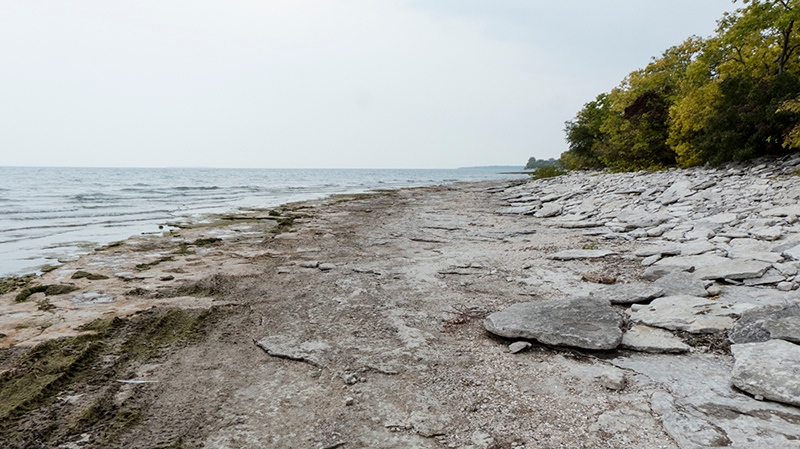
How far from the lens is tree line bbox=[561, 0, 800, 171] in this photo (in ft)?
40.0

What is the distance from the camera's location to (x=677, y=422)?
2.45 m

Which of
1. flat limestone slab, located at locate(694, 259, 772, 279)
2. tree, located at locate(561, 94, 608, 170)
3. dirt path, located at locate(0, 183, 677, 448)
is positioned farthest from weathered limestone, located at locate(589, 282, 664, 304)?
tree, located at locate(561, 94, 608, 170)

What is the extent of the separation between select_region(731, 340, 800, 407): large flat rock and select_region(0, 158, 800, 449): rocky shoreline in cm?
1

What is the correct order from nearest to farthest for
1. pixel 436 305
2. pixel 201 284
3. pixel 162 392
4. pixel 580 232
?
pixel 162 392 → pixel 436 305 → pixel 201 284 → pixel 580 232

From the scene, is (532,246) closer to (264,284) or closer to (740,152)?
(264,284)

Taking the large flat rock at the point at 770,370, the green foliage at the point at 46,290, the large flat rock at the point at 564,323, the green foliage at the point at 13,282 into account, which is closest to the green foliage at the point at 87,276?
the green foliage at the point at 46,290

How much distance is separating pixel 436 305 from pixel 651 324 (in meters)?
2.21

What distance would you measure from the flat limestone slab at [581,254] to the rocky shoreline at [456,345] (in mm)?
34

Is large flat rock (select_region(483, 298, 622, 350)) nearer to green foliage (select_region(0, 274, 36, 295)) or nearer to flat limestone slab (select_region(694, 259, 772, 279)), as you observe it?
flat limestone slab (select_region(694, 259, 772, 279))

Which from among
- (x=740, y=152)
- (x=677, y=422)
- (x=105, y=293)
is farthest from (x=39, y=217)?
(x=740, y=152)

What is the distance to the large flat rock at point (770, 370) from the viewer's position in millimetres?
2543

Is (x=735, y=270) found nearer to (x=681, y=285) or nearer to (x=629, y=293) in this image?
(x=681, y=285)

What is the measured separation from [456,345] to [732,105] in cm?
1545

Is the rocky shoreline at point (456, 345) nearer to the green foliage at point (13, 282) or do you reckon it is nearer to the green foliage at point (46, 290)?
the green foliage at point (46, 290)
